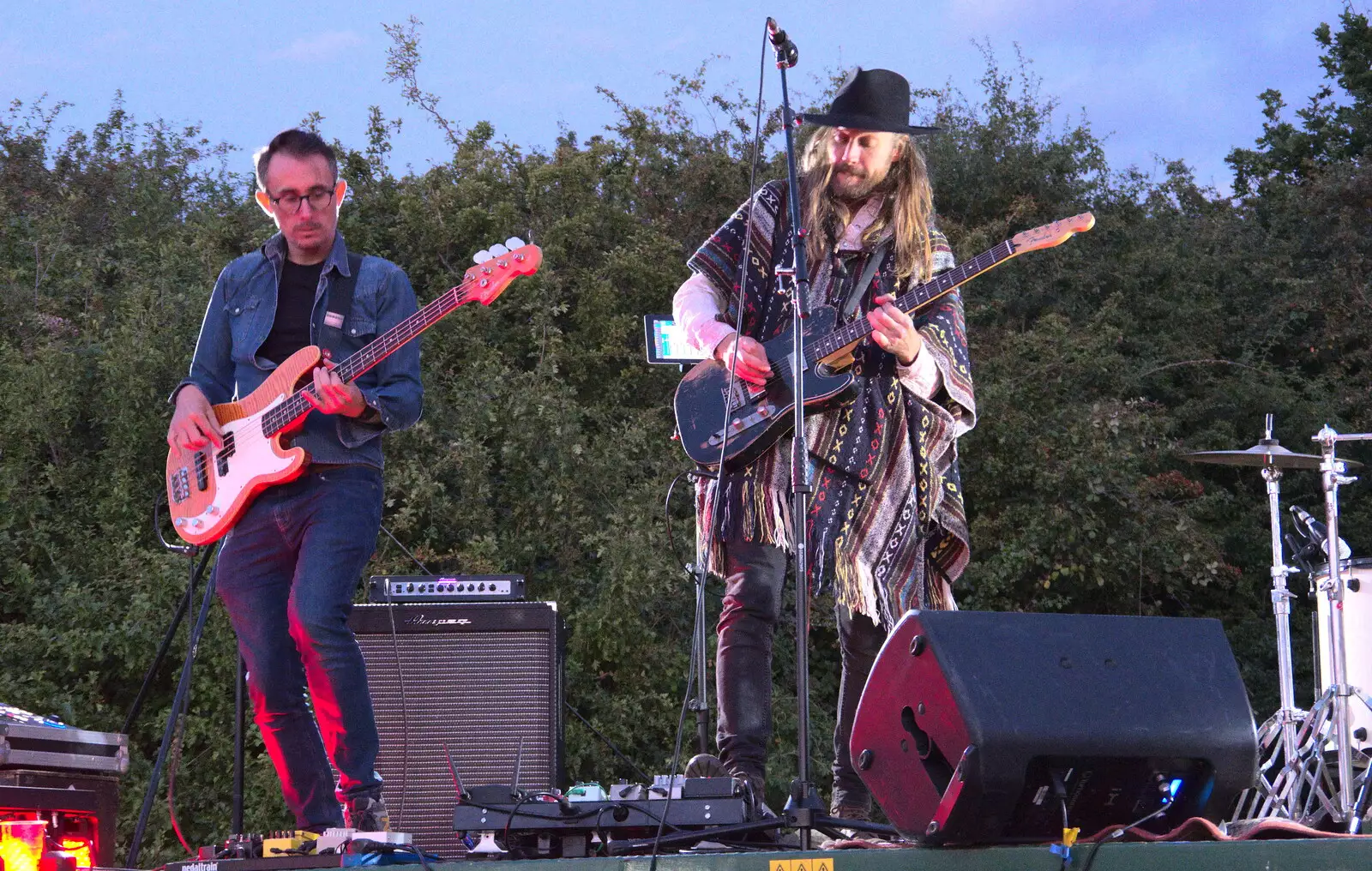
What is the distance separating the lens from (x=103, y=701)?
5.95 metres

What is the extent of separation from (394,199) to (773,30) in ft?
17.3

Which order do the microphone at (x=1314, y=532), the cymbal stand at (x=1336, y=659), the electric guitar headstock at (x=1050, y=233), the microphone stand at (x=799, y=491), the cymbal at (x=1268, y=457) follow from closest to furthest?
the microphone stand at (x=799, y=491) < the electric guitar headstock at (x=1050, y=233) < the cymbal stand at (x=1336, y=659) < the cymbal at (x=1268, y=457) < the microphone at (x=1314, y=532)

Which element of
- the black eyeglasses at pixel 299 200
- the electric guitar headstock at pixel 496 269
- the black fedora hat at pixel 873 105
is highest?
the black fedora hat at pixel 873 105

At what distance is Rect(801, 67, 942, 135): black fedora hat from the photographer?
3355 mm

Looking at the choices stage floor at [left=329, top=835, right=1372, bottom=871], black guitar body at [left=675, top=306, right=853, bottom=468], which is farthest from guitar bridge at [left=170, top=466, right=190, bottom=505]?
stage floor at [left=329, top=835, right=1372, bottom=871]

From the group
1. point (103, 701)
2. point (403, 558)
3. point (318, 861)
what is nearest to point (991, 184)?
point (403, 558)

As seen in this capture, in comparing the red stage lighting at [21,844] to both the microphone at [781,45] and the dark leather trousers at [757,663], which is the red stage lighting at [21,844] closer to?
the dark leather trousers at [757,663]

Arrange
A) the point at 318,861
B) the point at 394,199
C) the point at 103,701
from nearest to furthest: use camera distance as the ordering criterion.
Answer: the point at 318,861
the point at 103,701
the point at 394,199

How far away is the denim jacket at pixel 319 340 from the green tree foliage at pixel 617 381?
235 cm

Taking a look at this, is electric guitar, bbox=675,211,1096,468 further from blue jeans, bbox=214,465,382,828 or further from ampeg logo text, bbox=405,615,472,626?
ampeg logo text, bbox=405,615,472,626

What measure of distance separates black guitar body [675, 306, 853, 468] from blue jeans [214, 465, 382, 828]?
783 millimetres

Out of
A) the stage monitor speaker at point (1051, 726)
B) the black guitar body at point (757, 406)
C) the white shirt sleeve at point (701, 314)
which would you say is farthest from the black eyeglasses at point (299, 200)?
the stage monitor speaker at point (1051, 726)

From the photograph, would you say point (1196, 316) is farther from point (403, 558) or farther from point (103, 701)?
point (103, 701)

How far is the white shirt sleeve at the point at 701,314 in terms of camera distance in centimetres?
344
